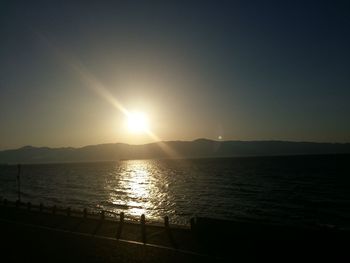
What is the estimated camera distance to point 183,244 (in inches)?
656

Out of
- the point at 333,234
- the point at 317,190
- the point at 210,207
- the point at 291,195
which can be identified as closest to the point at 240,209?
the point at 210,207

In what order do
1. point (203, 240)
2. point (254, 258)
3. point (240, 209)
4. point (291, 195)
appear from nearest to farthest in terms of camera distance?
point (254, 258), point (203, 240), point (240, 209), point (291, 195)

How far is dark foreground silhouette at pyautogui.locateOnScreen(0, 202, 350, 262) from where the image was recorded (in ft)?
47.3

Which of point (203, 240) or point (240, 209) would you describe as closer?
point (203, 240)

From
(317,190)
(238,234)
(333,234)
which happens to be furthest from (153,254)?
(317,190)

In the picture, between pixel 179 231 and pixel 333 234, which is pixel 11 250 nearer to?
pixel 179 231

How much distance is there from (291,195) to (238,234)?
4850 centimetres

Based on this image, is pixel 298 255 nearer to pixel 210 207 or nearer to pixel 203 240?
pixel 203 240

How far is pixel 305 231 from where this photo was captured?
1525 cm

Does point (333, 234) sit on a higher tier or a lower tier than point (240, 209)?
higher

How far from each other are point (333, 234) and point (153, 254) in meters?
8.10

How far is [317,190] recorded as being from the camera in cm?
6788

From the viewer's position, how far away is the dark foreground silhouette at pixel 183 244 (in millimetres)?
14406

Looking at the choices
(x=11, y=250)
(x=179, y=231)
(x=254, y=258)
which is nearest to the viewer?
(x=254, y=258)
